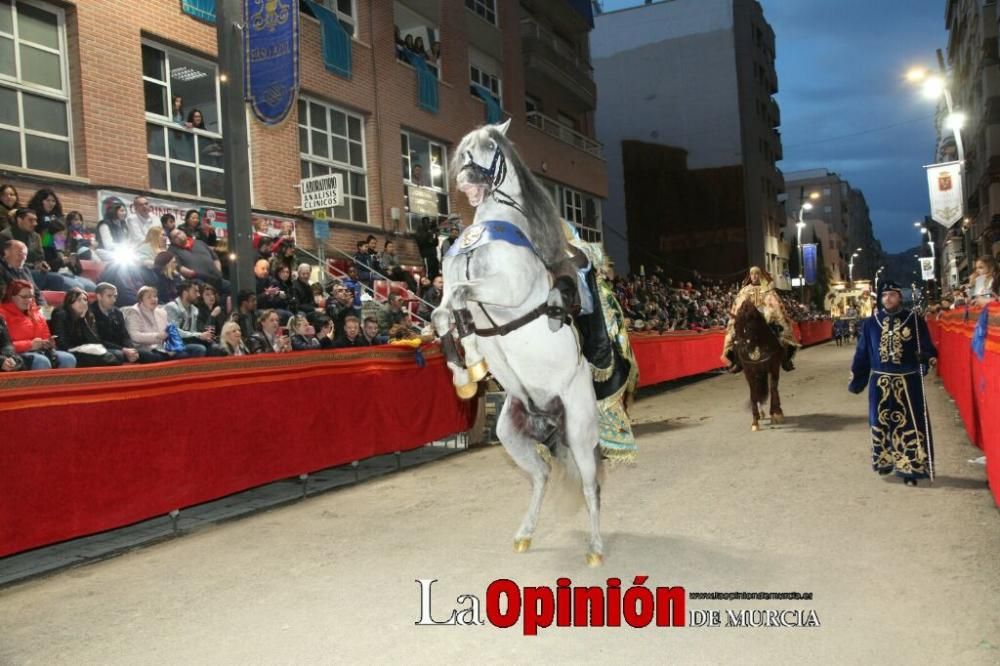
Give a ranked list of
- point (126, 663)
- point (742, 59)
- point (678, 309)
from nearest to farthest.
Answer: point (126, 663) → point (678, 309) → point (742, 59)

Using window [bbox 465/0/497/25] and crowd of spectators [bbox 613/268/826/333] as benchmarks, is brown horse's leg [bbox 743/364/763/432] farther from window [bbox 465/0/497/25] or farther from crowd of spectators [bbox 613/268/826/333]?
window [bbox 465/0/497/25]

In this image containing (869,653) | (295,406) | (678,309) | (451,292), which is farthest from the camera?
(678,309)

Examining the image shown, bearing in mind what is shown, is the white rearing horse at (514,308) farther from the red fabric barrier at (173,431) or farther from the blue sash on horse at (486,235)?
the red fabric barrier at (173,431)

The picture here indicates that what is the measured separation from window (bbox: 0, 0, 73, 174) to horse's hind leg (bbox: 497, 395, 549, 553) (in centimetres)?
931

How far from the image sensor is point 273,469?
7.41 meters

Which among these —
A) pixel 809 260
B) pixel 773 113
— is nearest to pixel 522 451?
pixel 809 260

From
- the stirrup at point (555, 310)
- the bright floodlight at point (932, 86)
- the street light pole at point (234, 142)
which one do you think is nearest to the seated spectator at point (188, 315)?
the street light pole at point (234, 142)

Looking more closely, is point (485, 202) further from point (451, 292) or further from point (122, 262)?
point (122, 262)

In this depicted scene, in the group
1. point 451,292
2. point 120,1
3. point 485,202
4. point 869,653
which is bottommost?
point 869,653

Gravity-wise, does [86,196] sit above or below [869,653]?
above

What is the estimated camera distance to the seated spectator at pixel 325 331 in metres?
9.77

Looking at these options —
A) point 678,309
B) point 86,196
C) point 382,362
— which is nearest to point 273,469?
point 382,362

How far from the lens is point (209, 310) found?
376 inches

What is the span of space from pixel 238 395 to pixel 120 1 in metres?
8.52
